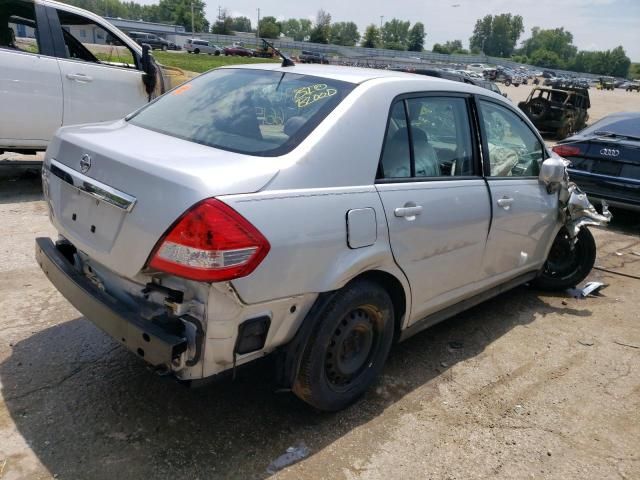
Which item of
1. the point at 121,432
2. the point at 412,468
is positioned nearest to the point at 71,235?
the point at 121,432

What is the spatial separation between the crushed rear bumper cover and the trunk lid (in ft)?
0.53

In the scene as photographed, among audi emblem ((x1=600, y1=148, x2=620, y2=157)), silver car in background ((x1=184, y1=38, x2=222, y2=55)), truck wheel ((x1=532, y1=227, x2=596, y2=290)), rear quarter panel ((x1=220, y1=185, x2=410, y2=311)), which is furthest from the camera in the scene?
silver car in background ((x1=184, y1=38, x2=222, y2=55))

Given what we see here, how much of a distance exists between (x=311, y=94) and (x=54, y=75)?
4379mm

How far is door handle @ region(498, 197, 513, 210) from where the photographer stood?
3.68 metres

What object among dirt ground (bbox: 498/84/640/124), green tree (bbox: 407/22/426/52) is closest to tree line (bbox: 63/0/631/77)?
green tree (bbox: 407/22/426/52)

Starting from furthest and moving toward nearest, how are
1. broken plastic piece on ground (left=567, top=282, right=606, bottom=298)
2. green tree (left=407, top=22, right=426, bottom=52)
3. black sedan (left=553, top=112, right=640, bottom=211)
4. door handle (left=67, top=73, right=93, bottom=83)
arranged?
green tree (left=407, top=22, right=426, bottom=52) < black sedan (left=553, top=112, right=640, bottom=211) < door handle (left=67, top=73, right=93, bottom=83) < broken plastic piece on ground (left=567, top=282, right=606, bottom=298)

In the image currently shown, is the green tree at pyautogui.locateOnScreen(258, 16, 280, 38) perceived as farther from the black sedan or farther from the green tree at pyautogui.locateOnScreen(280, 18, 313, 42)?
the black sedan

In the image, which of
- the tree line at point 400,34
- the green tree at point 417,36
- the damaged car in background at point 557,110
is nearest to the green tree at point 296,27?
the tree line at point 400,34

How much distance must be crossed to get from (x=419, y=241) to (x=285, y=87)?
112 cm

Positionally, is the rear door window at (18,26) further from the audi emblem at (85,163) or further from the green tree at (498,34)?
the green tree at (498,34)

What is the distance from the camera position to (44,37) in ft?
20.1

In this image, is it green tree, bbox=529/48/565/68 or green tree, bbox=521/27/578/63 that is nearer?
green tree, bbox=529/48/565/68

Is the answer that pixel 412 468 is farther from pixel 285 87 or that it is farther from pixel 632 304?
pixel 632 304

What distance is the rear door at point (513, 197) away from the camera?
12.2ft
